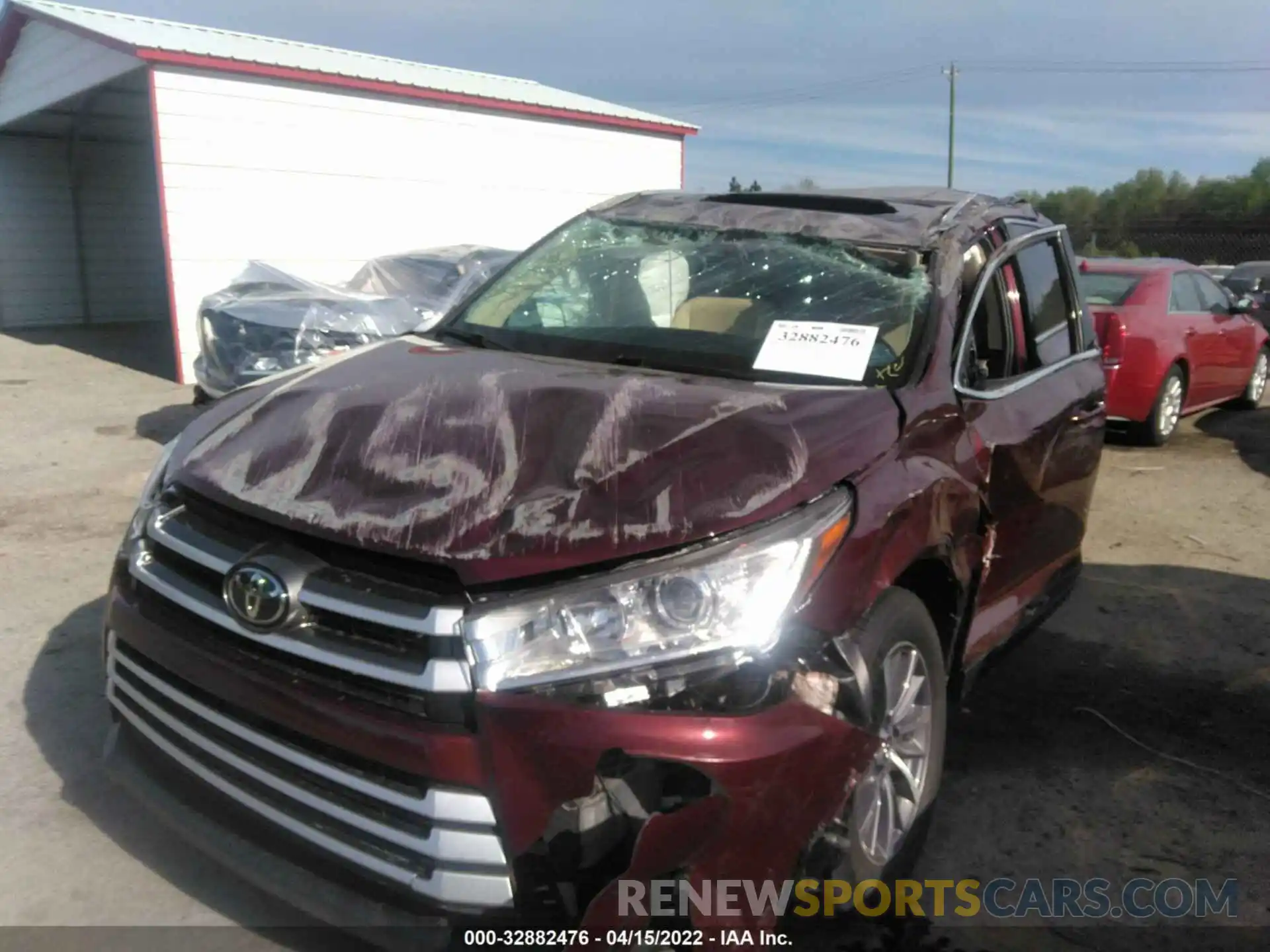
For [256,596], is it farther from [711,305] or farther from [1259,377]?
[1259,377]

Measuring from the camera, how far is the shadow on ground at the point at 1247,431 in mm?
8543

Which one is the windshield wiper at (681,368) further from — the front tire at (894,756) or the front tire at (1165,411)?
the front tire at (1165,411)

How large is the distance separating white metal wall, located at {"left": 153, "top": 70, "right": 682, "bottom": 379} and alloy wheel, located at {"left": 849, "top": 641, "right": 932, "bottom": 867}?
35.6ft

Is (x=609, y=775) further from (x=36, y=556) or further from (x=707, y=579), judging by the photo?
(x=36, y=556)

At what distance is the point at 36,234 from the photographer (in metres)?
18.0

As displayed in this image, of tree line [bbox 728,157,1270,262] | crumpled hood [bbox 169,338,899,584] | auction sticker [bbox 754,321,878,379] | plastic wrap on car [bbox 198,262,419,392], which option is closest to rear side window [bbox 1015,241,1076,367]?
auction sticker [bbox 754,321,878,379]

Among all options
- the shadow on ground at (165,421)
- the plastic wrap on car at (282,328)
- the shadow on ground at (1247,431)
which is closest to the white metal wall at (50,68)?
the shadow on ground at (165,421)

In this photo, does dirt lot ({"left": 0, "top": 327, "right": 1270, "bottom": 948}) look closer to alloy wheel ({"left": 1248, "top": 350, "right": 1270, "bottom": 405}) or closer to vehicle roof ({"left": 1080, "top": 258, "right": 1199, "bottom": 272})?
vehicle roof ({"left": 1080, "top": 258, "right": 1199, "bottom": 272})

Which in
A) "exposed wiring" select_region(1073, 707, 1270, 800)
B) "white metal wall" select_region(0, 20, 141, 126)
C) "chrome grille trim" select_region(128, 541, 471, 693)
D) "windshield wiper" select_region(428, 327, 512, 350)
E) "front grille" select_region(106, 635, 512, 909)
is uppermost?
"white metal wall" select_region(0, 20, 141, 126)

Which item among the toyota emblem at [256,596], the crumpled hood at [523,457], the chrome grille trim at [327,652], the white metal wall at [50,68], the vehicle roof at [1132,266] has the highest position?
the white metal wall at [50,68]

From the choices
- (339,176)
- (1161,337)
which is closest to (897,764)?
(1161,337)

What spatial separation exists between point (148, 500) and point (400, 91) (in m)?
11.9

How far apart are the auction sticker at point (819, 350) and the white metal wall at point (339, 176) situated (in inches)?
403

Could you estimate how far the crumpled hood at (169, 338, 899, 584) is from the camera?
214 cm
